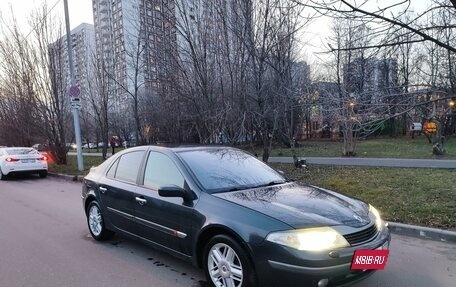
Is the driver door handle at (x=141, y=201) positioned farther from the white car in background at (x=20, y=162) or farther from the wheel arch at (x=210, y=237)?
the white car in background at (x=20, y=162)

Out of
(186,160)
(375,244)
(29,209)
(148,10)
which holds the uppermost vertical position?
(148,10)

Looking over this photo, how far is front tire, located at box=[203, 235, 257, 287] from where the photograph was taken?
3.41 meters

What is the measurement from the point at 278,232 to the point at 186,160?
1.61m

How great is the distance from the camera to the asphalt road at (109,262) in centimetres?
413

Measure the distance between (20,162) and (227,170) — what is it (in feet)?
45.7

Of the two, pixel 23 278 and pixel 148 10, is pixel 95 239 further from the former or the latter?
pixel 148 10

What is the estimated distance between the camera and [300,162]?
1314cm

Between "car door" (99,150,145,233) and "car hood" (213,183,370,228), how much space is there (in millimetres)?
1550

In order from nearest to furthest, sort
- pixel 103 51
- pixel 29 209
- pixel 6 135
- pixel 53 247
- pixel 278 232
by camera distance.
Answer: pixel 278 232 < pixel 53 247 < pixel 29 209 < pixel 103 51 < pixel 6 135

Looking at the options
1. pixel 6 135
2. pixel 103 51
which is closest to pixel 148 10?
pixel 103 51


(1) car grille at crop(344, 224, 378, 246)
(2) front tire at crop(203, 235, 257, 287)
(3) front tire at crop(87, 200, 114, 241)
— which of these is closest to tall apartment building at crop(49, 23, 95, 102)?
(3) front tire at crop(87, 200, 114, 241)

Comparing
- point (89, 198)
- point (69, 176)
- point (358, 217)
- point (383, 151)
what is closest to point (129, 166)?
point (89, 198)

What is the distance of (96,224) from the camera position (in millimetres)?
5797

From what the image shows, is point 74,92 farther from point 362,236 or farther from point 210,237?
point 362,236
